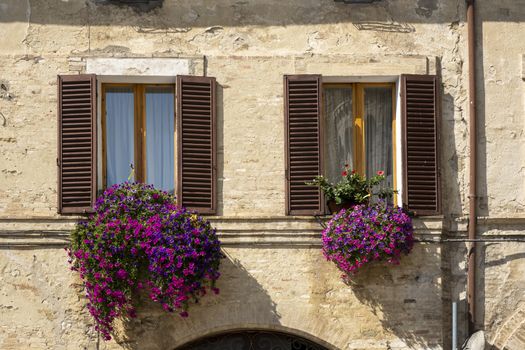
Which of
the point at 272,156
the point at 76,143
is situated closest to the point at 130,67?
the point at 76,143

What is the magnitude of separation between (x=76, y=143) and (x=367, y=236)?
338 centimetres

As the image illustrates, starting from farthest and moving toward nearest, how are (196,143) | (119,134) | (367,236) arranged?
1. (119,134)
2. (196,143)
3. (367,236)

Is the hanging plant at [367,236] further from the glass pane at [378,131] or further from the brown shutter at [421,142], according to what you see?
the glass pane at [378,131]

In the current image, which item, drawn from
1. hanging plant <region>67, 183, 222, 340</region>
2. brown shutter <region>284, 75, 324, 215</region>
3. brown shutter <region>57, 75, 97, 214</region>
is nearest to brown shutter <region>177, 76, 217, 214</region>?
hanging plant <region>67, 183, 222, 340</region>

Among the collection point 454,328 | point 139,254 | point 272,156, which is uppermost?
point 272,156

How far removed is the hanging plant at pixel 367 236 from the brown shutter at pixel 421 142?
43cm

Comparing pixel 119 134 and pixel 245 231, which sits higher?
pixel 119 134

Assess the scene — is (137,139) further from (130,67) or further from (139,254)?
(139,254)

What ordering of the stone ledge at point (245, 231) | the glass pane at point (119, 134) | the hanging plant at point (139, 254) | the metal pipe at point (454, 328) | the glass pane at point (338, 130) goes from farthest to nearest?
the glass pane at point (338, 130) → the glass pane at point (119, 134) → the stone ledge at point (245, 231) → the metal pipe at point (454, 328) → the hanging plant at point (139, 254)

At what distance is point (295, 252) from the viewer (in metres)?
15.8

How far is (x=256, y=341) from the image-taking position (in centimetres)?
1598

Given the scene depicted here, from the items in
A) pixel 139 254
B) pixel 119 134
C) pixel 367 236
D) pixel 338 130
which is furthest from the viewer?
pixel 338 130

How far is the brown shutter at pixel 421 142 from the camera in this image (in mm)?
15953

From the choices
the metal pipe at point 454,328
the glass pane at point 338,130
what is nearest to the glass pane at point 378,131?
the glass pane at point 338,130
